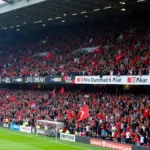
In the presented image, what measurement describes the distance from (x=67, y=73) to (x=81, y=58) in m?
3.00

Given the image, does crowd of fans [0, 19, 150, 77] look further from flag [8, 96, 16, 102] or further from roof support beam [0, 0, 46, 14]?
roof support beam [0, 0, 46, 14]

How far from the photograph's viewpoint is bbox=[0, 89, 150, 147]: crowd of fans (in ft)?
89.8

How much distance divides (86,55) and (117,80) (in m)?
9.46

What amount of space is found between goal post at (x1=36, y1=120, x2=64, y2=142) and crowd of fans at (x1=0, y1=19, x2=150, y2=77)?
5680 millimetres

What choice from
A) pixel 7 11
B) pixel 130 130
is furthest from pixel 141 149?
pixel 7 11

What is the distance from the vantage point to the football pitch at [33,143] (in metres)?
27.3

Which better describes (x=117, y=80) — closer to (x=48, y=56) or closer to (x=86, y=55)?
(x=86, y=55)

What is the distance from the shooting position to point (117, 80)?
102ft

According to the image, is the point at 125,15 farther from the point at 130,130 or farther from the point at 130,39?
the point at 130,130

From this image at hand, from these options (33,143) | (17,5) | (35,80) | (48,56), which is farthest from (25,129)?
(17,5)

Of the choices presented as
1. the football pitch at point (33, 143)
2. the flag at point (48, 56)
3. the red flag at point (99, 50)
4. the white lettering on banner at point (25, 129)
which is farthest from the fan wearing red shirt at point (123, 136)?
the flag at point (48, 56)

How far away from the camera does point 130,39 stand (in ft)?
119

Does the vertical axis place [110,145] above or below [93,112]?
below

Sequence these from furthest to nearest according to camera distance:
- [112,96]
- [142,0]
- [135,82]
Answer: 1. [112,96]
2. [142,0]
3. [135,82]
